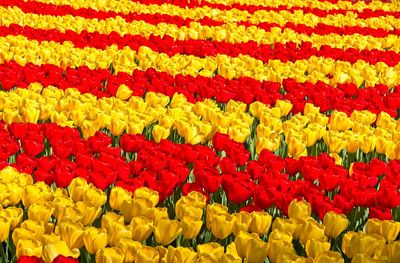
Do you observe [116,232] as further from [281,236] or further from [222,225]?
[281,236]

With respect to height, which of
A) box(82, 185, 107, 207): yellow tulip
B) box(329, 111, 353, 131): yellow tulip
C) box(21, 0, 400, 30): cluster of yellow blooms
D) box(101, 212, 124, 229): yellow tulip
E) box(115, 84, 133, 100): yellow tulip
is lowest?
box(21, 0, 400, 30): cluster of yellow blooms

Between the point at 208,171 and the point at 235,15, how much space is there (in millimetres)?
7367

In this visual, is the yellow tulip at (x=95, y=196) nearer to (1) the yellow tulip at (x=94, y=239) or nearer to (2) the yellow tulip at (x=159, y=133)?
(1) the yellow tulip at (x=94, y=239)

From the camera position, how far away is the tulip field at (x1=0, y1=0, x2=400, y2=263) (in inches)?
107

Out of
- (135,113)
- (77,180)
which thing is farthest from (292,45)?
(77,180)

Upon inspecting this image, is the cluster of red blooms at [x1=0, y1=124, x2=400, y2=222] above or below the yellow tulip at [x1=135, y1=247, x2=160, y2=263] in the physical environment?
below

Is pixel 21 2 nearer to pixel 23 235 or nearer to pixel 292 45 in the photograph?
pixel 292 45

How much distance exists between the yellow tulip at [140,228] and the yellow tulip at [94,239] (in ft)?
0.45

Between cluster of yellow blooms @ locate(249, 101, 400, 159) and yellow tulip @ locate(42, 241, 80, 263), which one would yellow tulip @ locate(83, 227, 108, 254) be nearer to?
yellow tulip @ locate(42, 241, 80, 263)

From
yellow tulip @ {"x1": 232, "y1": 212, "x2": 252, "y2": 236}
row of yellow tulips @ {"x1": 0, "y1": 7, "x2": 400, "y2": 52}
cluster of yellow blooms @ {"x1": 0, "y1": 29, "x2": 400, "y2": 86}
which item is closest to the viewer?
yellow tulip @ {"x1": 232, "y1": 212, "x2": 252, "y2": 236}

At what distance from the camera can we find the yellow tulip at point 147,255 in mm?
2453

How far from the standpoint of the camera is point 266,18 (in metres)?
10.4

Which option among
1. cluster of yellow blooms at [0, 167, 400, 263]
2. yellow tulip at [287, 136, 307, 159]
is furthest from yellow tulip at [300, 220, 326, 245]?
yellow tulip at [287, 136, 307, 159]

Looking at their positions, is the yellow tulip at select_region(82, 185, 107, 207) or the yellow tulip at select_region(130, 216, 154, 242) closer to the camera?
the yellow tulip at select_region(130, 216, 154, 242)
